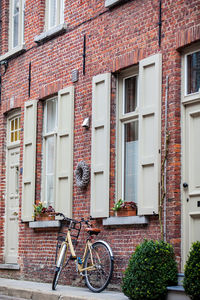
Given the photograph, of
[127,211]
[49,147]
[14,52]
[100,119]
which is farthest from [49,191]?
[14,52]

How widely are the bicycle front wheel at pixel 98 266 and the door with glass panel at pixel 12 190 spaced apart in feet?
12.8

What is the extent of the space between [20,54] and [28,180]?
270 centimetres

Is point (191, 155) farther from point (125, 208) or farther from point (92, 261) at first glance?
point (92, 261)

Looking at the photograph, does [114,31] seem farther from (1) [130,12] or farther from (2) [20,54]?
(2) [20,54]

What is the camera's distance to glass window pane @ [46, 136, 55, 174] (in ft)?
43.4

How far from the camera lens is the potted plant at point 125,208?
1054cm

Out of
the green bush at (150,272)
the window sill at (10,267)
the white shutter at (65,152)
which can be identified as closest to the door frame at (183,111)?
the green bush at (150,272)

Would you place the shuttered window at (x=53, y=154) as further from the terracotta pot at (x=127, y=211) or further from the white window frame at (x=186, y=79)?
the white window frame at (x=186, y=79)

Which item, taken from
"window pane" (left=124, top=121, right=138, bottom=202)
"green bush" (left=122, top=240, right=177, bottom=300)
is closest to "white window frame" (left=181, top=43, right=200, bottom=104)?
"window pane" (left=124, top=121, right=138, bottom=202)

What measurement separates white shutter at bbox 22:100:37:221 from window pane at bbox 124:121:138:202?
2810 mm

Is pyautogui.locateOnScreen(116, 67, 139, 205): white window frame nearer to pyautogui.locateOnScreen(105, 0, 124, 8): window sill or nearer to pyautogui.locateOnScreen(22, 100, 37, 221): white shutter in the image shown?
A: pyautogui.locateOnScreen(105, 0, 124, 8): window sill

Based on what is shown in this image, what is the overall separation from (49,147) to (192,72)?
436cm

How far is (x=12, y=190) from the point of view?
14.8m

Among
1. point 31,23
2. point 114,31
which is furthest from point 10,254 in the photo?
point 114,31
